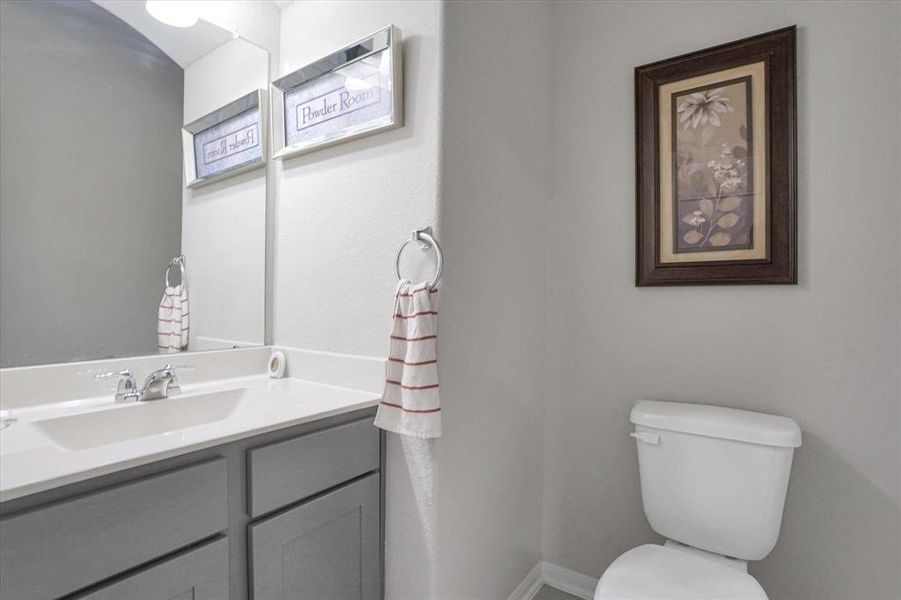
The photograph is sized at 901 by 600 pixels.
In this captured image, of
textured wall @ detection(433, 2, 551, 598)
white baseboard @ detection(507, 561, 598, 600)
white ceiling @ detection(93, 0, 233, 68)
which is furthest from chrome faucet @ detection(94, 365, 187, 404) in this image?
white baseboard @ detection(507, 561, 598, 600)

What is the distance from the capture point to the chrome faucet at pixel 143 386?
4.02ft

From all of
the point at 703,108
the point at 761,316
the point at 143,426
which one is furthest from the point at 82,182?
the point at 761,316

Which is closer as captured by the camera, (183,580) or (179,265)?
(183,580)

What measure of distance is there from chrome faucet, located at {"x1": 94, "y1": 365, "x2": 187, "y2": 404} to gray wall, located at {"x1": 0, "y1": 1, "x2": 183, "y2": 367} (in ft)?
0.36

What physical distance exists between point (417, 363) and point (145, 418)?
72 cm

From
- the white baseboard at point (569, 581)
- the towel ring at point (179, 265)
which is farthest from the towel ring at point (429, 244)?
the white baseboard at point (569, 581)

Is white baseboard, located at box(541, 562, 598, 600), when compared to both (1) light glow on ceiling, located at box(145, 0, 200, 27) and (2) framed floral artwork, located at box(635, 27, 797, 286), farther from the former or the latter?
(1) light glow on ceiling, located at box(145, 0, 200, 27)

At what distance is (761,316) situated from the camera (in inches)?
56.5

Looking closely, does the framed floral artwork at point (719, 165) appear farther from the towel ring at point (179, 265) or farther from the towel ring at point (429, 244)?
the towel ring at point (179, 265)

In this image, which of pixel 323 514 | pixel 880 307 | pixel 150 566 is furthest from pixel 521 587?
pixel 880 307

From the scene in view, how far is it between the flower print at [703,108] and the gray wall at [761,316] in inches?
6.8

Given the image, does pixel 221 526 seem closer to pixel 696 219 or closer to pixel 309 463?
pixel 309 463

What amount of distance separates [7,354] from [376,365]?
0.91 meters

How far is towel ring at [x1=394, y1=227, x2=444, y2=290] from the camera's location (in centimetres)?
119
